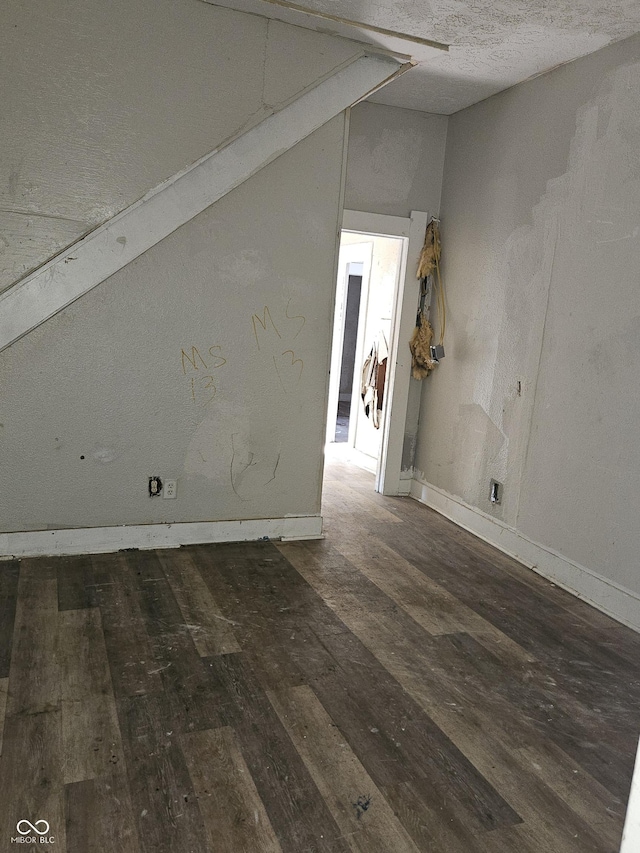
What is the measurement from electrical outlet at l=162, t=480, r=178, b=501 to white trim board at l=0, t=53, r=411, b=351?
110cm

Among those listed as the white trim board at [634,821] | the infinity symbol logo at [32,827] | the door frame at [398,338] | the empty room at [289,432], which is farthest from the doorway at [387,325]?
the white trim board at [634,821]

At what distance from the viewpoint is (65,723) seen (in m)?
2.19

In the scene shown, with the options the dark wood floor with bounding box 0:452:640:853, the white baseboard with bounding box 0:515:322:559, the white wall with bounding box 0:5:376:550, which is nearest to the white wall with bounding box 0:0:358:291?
the white wall with bounding box 0:5:376:550

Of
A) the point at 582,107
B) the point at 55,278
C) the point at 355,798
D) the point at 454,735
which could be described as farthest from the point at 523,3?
the point at 355,798

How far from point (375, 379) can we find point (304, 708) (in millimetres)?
3994

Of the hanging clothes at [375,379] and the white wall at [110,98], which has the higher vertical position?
the white wall at [110,98]

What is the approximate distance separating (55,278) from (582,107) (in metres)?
3.01

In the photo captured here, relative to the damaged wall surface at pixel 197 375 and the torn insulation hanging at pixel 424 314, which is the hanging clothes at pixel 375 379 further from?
the damaged wall surface at pixel 197 375

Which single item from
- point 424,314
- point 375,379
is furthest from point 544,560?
point 375,379

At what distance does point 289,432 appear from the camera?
4012 mm

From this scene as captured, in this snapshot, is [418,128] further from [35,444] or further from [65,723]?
[65,723]

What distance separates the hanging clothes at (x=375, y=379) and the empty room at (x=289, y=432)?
1334 mm

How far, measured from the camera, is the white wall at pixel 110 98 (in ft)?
10.4

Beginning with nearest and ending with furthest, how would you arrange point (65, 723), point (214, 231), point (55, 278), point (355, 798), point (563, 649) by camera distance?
point (355, 798) → point (65, 723) → point (563, 649) → point (55, 278) → point (214, 231)
